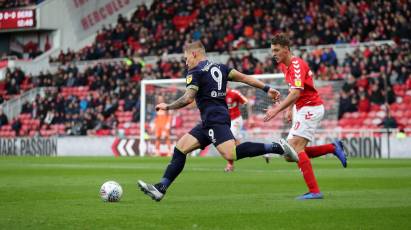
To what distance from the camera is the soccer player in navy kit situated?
10406 mm

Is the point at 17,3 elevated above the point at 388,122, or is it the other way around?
the point at 17,3

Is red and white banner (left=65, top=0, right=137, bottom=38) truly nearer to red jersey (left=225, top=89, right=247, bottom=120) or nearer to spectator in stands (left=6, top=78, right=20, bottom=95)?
spectator in stands (left=6, top=78, right=20, bottom=95)

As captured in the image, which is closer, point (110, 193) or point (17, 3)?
point (110, 193)

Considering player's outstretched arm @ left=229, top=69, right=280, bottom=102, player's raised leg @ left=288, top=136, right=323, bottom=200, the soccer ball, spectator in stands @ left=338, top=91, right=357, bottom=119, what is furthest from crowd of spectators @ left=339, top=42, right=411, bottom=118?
the soccer ball

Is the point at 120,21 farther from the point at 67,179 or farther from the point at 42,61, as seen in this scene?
the point at 67,179

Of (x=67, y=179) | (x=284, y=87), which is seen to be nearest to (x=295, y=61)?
(x=67, y=179)

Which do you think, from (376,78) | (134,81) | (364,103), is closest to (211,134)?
(364,103)

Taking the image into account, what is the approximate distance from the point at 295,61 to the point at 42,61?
Answer: 122 feet

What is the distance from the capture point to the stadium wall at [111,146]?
93.8ft

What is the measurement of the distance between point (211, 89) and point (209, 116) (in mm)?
345

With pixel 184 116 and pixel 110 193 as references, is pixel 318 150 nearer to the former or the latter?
pixel 110 193

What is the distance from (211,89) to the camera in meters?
10.6

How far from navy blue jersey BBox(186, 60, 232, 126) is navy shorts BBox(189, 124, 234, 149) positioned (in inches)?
2.5

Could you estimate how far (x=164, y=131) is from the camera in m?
32.5
